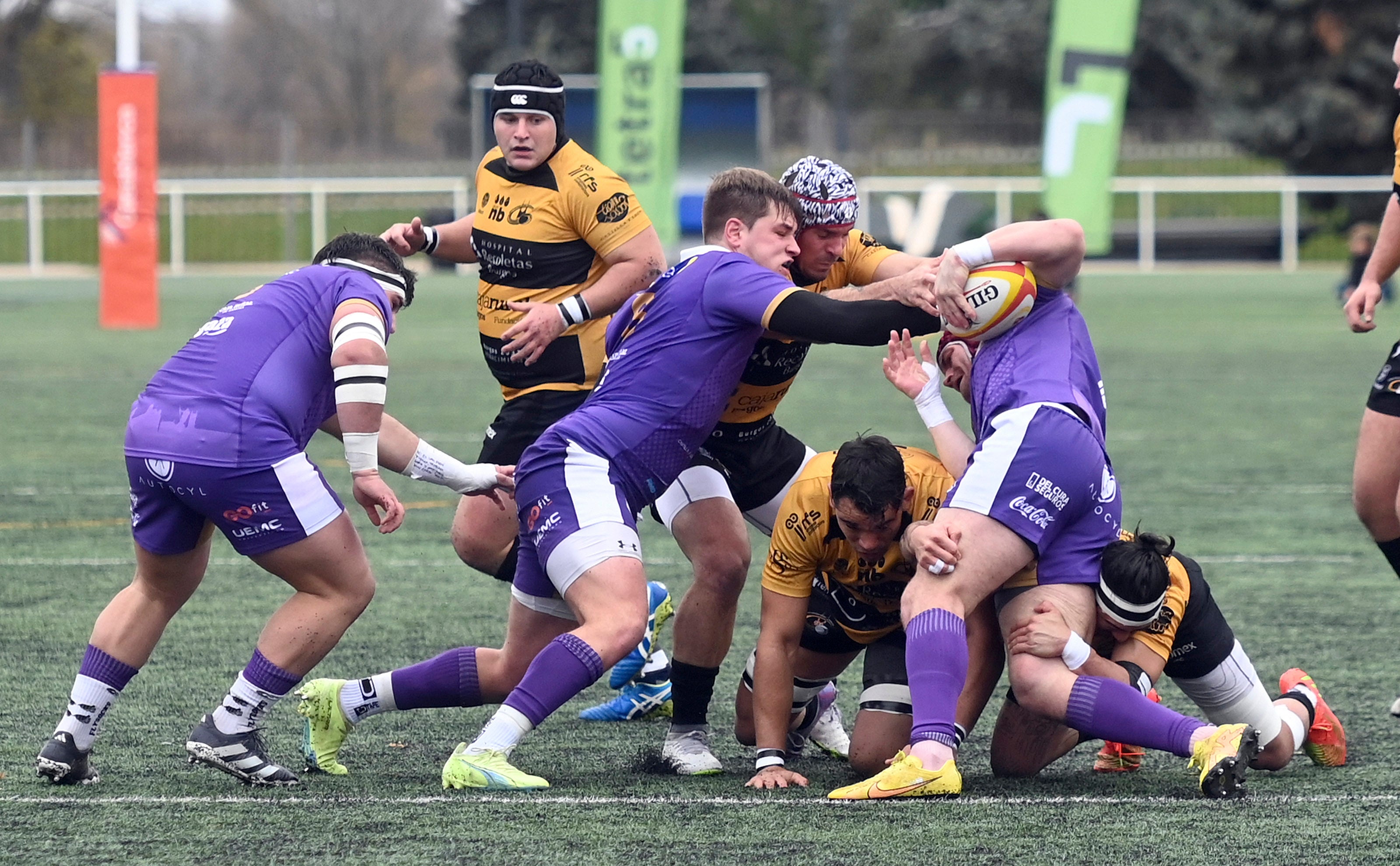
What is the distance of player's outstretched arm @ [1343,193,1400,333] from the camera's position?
5.86 metres

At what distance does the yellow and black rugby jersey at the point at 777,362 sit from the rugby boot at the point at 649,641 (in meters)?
0.58

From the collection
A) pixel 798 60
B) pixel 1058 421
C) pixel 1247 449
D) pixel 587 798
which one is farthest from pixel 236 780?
pixel 798 60

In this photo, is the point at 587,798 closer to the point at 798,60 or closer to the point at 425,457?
the point at 425,457

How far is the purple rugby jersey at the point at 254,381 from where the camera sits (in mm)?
4617

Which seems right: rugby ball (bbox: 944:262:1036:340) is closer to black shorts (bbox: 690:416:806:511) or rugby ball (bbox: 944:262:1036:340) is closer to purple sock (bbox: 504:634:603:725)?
black shorts (bbox: 690:416:806:511)

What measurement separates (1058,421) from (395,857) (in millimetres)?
2004

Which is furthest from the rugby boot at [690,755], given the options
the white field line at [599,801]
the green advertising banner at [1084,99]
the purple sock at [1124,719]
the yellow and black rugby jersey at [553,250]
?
the green advertising banner at [1084,99]

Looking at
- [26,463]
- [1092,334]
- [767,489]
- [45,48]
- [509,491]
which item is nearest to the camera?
[509,491]

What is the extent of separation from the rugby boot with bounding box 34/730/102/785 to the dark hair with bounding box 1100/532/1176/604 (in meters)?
2.61

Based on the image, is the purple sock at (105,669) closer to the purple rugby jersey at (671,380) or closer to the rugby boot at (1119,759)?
the purple rugby jersey at (671,380)

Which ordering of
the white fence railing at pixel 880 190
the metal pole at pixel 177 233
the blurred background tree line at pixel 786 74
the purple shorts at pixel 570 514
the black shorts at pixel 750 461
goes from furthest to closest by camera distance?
the blurred background tree line at pixel 786 74
the metal pole at pixel 177 233
the white fence railing at pixel 880 190
the black shorts at pixel 750 461
the purple shorts at pixel 570 514

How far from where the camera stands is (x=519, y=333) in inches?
231

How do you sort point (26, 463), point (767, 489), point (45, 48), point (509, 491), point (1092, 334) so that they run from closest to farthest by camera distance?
point (509, 491) < point (767, 489) < point (26, 463) < point (1092, 334) < point (45, 48)

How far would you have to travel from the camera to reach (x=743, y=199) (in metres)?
5.04
